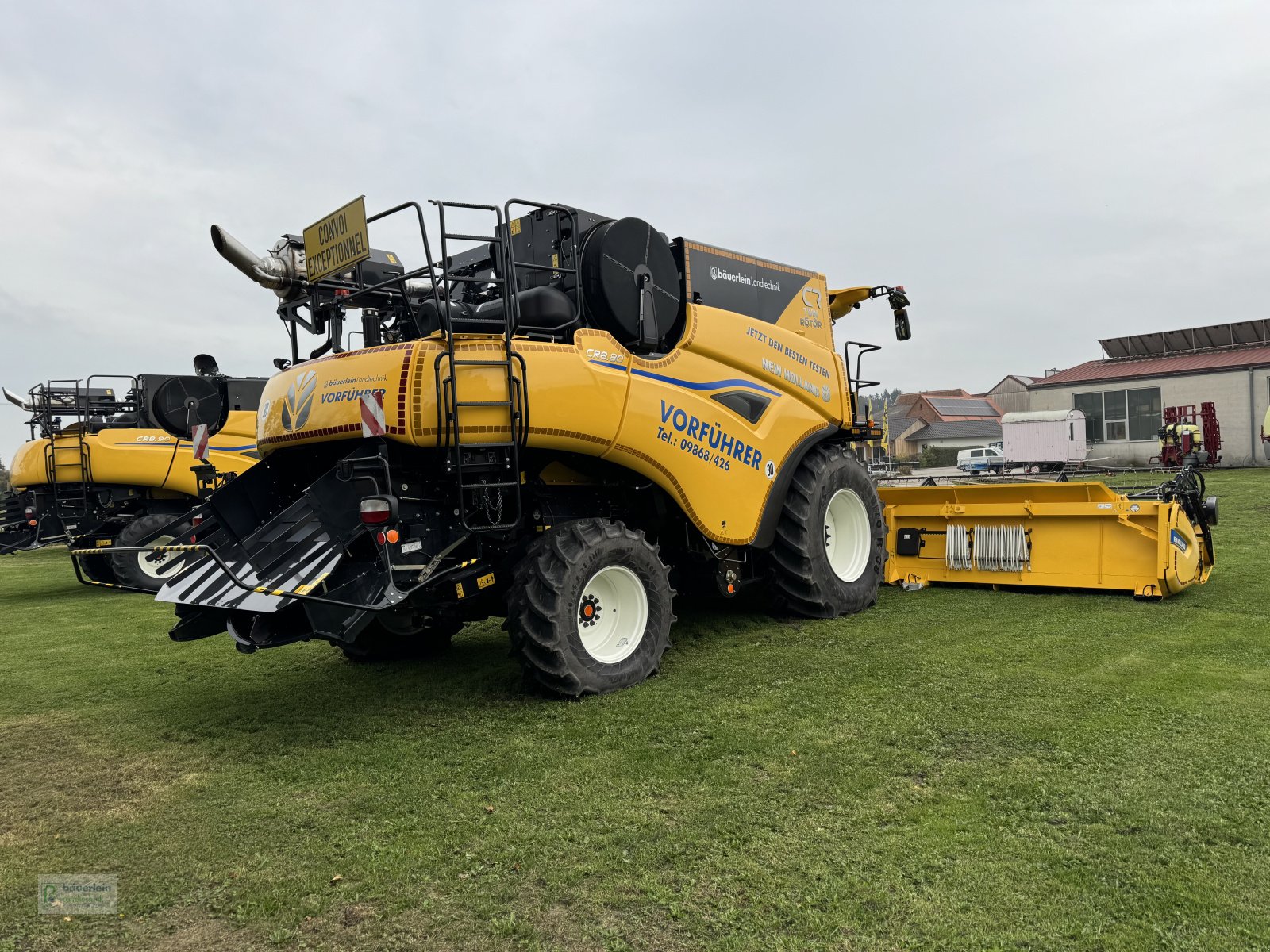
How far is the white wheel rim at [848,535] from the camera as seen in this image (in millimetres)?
7930

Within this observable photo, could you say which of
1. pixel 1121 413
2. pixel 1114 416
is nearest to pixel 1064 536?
pixel 1121 413

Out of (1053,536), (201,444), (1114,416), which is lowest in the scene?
(1053,536)

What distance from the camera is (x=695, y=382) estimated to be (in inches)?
249

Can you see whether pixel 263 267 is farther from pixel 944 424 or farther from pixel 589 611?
pixel 944 424

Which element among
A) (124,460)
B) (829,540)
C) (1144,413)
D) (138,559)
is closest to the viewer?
(829,540)

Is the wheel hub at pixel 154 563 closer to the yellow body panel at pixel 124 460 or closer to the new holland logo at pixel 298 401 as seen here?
the yellow body panel at pixel 124 460

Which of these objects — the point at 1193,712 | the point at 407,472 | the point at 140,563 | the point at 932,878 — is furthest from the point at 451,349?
the point at 140,563

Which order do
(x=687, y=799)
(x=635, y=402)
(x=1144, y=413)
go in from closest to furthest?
(x=687, y=799) < (x=635, y=402) < (x=1144, y=413)

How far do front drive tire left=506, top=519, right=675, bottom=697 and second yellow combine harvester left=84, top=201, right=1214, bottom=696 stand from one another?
0.01 meters

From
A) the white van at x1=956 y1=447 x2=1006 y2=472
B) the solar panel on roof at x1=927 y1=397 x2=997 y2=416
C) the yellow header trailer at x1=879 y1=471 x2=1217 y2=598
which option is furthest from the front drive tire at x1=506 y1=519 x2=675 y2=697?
the solar panel on roof at x1=927 y1=397 x2=997 y2=416

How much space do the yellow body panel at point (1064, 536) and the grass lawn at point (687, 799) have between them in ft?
3.54

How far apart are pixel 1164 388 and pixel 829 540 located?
118 ft

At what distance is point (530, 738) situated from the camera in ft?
15.3

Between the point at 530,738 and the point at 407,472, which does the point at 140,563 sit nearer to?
the point at 407,472
